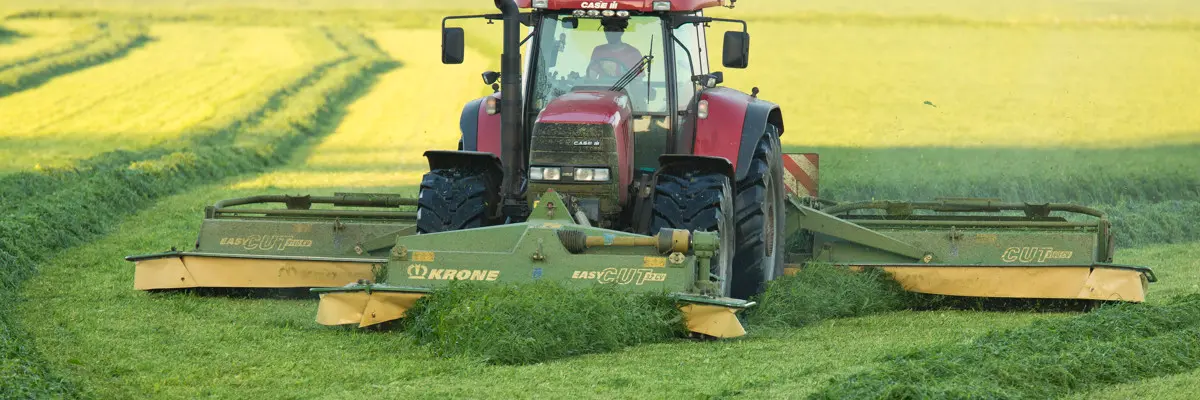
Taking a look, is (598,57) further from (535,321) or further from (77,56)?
(77,56)

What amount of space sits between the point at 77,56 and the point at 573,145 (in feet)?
120

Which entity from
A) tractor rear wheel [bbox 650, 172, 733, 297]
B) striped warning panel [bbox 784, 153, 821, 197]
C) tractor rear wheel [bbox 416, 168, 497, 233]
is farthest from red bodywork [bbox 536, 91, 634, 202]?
striped warning panel [bbox 784, 153, 821, 197]

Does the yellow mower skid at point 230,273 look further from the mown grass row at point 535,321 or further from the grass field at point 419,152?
the mown grass row at point 535,321

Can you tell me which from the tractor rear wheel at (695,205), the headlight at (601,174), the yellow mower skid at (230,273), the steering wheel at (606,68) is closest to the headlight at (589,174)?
the headlight at (601,174)

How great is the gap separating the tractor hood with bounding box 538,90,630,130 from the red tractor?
0.01 metres

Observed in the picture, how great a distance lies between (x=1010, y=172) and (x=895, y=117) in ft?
25.7

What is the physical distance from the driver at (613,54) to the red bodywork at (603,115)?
359 mm

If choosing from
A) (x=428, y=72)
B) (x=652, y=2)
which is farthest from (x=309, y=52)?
(x=652, y=2)

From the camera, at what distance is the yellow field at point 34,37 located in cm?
4422

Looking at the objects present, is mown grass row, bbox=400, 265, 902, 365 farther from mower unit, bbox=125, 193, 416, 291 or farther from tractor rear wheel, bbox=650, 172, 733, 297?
mower unit, bbox=125, 193, 416, 291

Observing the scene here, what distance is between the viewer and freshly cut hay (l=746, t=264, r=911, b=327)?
10961mm

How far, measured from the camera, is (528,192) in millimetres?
10656

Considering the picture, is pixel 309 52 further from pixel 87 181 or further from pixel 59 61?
pixel 87 181

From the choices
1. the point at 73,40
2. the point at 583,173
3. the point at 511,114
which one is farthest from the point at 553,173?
the point at 73,40
